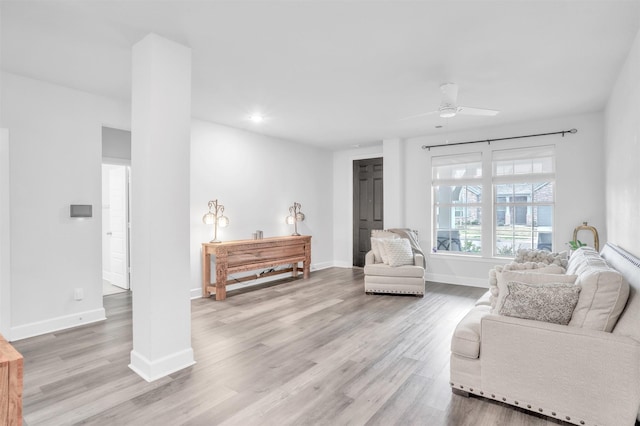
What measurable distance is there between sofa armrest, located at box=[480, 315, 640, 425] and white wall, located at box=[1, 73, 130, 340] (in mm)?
3978

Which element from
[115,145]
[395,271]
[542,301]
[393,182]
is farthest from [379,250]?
[115,145]

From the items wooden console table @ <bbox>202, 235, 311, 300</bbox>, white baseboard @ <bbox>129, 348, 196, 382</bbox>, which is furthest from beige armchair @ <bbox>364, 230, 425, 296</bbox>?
white baseboard @ <bbox>129, 348, 196, 382</bbox>

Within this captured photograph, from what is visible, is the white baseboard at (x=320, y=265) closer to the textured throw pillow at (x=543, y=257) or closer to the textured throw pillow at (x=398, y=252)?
the textured throw pillow at (x=398, y=252)

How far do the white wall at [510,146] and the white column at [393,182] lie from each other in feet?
0.14

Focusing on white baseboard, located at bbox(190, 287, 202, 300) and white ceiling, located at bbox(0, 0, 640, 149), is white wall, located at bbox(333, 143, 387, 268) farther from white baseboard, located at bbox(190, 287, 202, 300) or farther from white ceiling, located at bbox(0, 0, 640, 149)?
white baseboard, located at bbox(190, 287, 202, 300)

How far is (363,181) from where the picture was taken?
7316 mm

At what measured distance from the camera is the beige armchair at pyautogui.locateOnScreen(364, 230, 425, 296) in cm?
495

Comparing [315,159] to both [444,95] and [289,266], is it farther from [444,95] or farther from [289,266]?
[444,95]

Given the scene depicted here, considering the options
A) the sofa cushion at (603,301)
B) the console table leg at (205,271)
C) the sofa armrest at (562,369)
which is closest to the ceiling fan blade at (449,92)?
the sofa cushion at (603,301)

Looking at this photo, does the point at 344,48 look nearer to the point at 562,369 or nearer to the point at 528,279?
the point at 528,279

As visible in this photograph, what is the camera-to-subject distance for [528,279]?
2.46m

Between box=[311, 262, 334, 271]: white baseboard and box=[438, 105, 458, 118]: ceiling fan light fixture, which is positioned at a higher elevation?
box=[438, 105, 458, 118]: ceiling fan light fixture

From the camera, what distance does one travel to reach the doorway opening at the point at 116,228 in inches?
223

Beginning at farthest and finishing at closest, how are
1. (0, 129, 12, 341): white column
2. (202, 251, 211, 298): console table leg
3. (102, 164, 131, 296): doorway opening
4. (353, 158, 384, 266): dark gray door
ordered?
(353, 158, 384, 266): dark gray door
(102, 164, 131, 296): doorway opening
(202, 251, 211, 298): console table leg
(0, 129, 12, 341): white column
